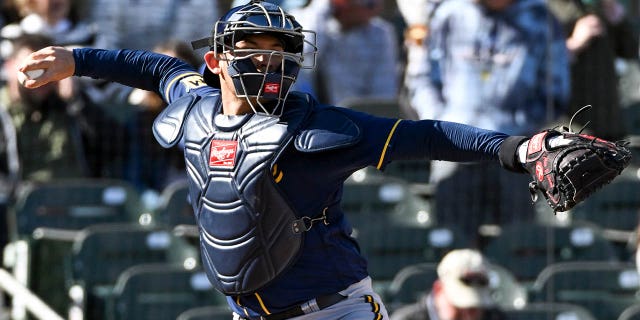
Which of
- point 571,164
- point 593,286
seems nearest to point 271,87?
point 571,164

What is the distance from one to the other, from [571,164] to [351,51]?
3.84 m

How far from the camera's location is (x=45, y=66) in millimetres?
3668

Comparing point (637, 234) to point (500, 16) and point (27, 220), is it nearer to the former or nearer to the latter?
point (500, 16)

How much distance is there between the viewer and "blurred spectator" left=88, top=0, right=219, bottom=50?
6.40 meters

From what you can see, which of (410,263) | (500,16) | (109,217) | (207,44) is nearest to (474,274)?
(410,263)

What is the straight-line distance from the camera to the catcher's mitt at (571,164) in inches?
118

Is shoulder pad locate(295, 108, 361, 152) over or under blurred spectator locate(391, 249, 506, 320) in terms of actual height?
over

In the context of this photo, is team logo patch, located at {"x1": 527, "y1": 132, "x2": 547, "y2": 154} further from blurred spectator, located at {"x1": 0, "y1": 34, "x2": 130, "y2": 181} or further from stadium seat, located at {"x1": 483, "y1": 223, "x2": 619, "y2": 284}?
blurred spectator, located at {"x1": 0, "y1": 34, "x2": 130, "y2": 181}

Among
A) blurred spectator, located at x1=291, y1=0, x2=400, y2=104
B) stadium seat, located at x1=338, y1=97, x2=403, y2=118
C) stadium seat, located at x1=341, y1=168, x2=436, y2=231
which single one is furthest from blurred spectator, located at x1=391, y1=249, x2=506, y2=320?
blurred spectator, located at x1=291, y1=0, x2=400, y2=104

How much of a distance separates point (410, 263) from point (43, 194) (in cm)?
182

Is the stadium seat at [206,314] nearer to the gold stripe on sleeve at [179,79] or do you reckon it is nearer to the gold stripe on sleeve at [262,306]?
the gold stripe on sleeve at [179,79]

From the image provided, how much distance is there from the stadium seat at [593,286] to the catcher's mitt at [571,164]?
332 cm

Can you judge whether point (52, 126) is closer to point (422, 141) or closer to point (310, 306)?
point (310, 306)

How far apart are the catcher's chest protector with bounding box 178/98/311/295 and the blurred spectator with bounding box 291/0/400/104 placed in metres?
3.18
